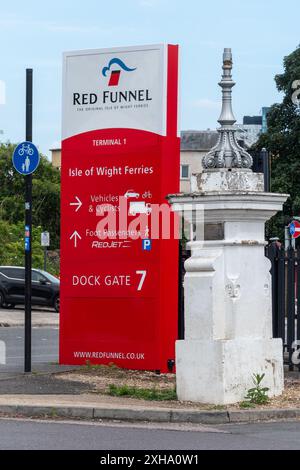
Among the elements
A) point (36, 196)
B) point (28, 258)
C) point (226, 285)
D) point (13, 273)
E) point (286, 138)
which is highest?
point (286, 138)

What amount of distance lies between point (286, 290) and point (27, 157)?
4.25 meters

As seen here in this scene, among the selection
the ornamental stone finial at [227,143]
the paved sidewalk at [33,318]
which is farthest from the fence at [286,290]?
the paved sidewalk at [33,318]

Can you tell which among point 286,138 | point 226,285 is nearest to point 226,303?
point 226,285

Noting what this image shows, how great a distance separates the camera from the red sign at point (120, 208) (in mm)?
18469

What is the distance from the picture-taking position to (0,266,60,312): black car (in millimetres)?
42844

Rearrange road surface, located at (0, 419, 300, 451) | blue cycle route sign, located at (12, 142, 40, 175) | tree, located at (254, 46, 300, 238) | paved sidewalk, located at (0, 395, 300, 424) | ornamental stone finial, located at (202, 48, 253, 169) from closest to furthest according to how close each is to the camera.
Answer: road surface, located at (0, 419, 300, 451) < paved sidewalk, located at (0, 395, 300, 424) < ornamental stone finial, located at (202, 48, 253, 169) < blue cycle route sign, located at (12, 142, 40, 175) < tree, located at (254, 46, 300, 238)

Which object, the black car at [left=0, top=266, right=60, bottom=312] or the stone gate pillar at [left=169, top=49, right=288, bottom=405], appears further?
the black car at [left=0, top=266, right=60, bottom=312]

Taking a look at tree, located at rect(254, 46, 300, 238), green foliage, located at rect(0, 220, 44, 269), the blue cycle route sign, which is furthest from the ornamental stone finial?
tree, located at rect(254, 46, 300, 238)

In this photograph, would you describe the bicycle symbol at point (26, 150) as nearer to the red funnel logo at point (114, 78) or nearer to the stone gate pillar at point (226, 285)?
the red funnel logo at point (114, 78)

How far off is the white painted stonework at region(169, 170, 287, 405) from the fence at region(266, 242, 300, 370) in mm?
2666

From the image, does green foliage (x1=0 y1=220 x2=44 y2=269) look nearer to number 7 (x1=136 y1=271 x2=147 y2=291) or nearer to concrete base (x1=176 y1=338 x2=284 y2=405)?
number 7 (x1=136 y1=271 x2=147 y2=291)

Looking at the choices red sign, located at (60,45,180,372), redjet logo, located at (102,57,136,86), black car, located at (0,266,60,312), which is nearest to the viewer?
red sign, located at (60,45,180,372)

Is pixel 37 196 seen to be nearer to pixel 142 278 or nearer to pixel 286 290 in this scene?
pixel 142 278

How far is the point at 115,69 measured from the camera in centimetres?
1889
